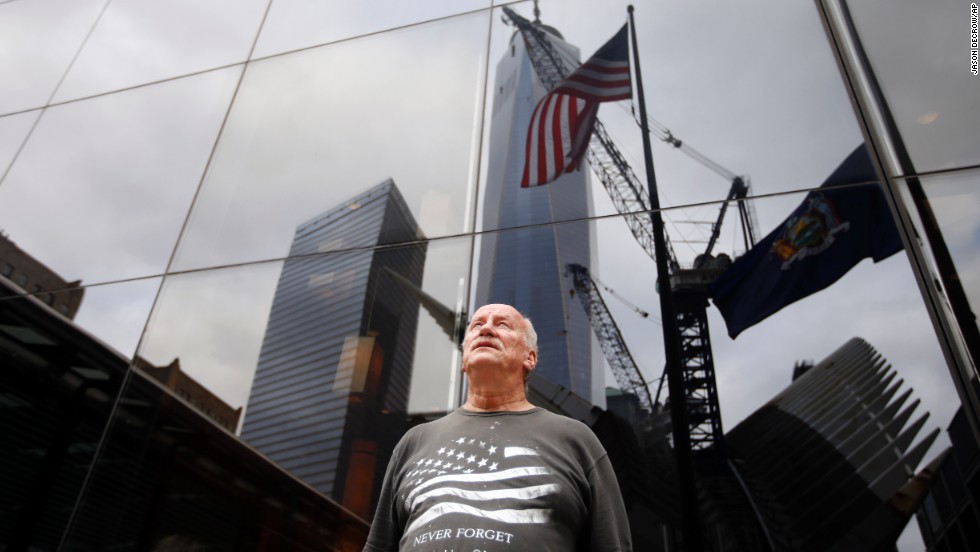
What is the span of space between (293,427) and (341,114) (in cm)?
243

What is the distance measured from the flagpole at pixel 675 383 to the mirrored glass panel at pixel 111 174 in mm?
3423

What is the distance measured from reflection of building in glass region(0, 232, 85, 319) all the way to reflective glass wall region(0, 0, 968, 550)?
0.02 meters

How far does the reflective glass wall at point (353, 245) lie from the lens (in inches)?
126

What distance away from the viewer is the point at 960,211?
288 cm

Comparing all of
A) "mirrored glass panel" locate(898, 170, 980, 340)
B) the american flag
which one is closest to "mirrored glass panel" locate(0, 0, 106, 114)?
the american flag

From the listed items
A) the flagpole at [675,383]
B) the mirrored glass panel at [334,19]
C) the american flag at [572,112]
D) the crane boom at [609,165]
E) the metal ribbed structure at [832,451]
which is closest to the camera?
the metal ribbed structure at [832,451]

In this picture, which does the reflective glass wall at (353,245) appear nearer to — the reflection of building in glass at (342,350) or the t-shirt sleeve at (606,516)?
the reflection of building in glass at (342,350)

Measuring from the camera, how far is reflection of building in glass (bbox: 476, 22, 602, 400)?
319 centimetres

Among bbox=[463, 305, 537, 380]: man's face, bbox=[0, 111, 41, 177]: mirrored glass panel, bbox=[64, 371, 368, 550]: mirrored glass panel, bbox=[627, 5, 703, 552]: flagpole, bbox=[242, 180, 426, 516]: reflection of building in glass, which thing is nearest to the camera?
bbox=[463, 305, 537, 380]: man's face

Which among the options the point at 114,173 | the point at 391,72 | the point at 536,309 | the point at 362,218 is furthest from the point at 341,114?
the point at 536,309

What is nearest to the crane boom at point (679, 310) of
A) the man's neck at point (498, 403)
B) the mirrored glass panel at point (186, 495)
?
the man's neck at point (498, 403)

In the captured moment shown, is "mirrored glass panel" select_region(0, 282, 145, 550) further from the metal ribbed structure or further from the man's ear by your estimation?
the metal ribbed structure

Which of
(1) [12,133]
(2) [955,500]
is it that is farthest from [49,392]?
(2) [955,500]

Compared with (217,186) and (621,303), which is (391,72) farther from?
(621,303)
